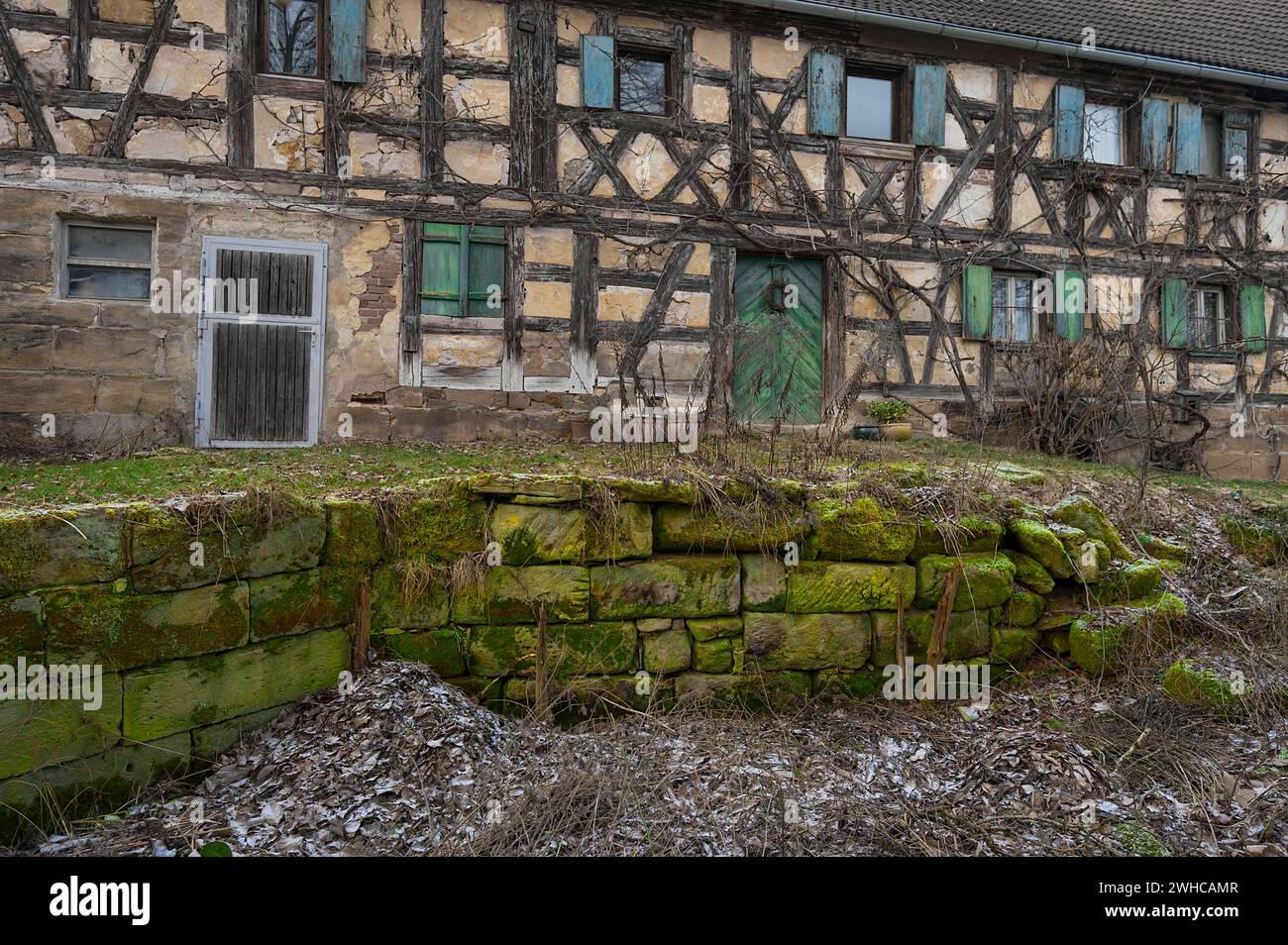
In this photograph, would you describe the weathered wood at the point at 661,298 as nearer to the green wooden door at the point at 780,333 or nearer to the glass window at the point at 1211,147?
the green wooden door at the point at 780,333

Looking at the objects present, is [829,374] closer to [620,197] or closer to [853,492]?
[620,197]

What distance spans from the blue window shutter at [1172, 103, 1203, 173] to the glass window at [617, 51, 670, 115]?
6220 millimetres

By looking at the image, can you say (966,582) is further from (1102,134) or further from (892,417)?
(1102,134)

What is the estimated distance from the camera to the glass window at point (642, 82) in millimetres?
8781

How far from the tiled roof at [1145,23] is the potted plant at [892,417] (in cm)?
418

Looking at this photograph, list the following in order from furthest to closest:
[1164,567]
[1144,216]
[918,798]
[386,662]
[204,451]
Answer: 1. [1144,216]
2. [204,451]
3. [1164,567]
4. [386,662]
5. [918,798]

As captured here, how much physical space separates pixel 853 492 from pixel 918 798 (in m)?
1.89

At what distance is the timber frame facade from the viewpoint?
7.54 meters

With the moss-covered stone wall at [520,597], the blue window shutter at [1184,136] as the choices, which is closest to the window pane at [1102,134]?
the blue window shutter at [1184,136]

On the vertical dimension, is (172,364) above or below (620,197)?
below

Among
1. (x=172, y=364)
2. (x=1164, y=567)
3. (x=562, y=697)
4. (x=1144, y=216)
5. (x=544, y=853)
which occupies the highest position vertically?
(x=1144, y=216)

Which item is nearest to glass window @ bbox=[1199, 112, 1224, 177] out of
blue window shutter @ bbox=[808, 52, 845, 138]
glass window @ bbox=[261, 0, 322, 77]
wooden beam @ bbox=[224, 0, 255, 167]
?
blue window shutter @ bbox=[808, 52, 845, 138]

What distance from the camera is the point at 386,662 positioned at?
4344 millimetres
